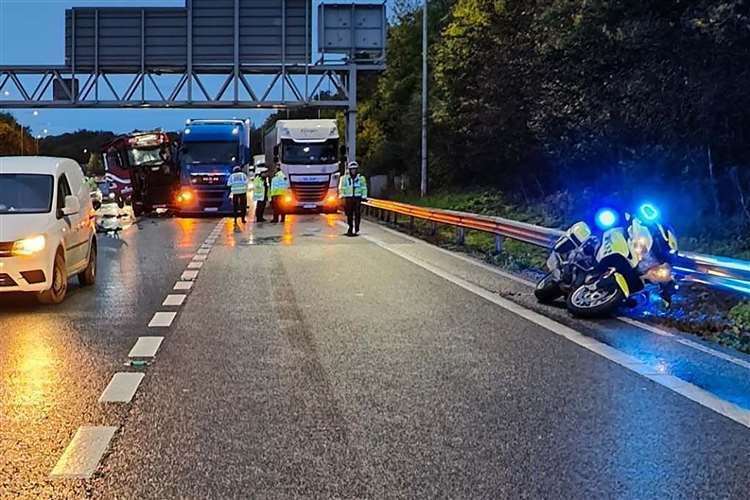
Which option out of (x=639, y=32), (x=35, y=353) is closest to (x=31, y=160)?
(x=35, y=353)

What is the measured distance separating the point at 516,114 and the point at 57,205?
21741 millimetres

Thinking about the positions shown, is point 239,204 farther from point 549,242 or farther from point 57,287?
point 57,287

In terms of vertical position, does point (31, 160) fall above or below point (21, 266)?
above

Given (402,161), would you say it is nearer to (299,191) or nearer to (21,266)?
(299,191)

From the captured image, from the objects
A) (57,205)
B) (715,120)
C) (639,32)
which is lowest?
(57,205)

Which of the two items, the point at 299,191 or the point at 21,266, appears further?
the point at 299,191

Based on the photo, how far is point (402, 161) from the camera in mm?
56531

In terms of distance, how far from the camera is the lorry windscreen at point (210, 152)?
115 ft

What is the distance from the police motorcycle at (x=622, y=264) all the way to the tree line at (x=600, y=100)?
1.21 meters

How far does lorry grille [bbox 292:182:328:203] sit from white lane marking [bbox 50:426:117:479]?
30.1m

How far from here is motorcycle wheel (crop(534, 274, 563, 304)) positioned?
1120cm

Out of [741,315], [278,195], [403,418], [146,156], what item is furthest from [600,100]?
[146,156]

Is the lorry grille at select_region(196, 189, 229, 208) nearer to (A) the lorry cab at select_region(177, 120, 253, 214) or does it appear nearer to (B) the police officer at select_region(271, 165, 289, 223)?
(A) the lorry cab at select_region(177, 120, 253, 214)

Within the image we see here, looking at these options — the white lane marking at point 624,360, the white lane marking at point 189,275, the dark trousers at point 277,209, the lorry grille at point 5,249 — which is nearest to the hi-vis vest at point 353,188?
the dark trousers at point 277,209
